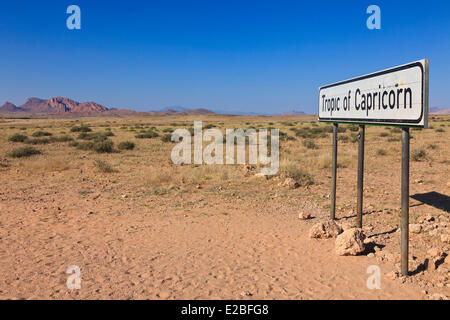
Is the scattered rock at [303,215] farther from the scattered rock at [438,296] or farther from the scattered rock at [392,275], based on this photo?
the scattered rock at [438,296]

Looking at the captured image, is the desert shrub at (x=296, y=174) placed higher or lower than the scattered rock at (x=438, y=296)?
higher

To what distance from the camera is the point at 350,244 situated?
4629 millimetres

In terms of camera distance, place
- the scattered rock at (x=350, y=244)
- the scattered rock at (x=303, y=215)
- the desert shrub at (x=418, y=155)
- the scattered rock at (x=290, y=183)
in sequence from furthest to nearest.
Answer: the desert shrub at (x=418, y=155)
the scattered rock at (x=290, y=183)
the scattered rock at (x=303, y=215)
the scattered rock at (x=350, y=244)

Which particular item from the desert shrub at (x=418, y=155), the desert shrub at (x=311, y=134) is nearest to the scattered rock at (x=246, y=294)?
the desert shrub at (x=418, y=155)

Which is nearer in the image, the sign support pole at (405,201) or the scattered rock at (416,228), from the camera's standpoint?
the sign support pole at (405,201)

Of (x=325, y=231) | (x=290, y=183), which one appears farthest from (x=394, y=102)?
(x=290, y=183)

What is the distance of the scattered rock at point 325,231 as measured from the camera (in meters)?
5.36

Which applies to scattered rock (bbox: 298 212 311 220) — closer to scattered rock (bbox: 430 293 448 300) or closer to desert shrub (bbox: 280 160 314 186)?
desert shrub (bbox: 280 160 314 186)

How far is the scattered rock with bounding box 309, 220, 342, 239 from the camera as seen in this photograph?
17.6 ft

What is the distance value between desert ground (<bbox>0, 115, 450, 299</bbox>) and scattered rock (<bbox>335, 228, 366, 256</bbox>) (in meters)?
0.10

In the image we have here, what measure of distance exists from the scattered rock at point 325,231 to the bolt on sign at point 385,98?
1.73m

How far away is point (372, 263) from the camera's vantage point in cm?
438

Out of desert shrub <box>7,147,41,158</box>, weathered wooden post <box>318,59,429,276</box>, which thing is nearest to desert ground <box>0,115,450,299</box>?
weathered wooden post <box>318,59,429,276</box>
